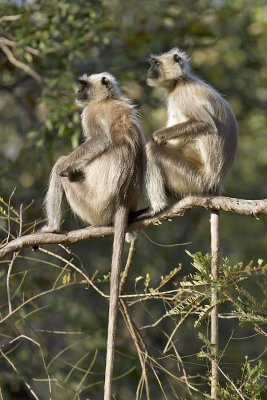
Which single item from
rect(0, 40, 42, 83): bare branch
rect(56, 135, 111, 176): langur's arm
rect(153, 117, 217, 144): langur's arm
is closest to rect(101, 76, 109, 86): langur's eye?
rect(56, 135, 111, 176): langur's arm

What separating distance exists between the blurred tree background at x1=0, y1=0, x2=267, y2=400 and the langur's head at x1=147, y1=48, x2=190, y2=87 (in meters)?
0.64

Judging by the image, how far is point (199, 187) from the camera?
481 cm

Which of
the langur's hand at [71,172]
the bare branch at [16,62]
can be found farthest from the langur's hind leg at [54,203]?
the bare branch at [16,62]

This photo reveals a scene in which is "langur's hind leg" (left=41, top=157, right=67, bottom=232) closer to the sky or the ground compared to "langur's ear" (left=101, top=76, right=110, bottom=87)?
closer to the ground

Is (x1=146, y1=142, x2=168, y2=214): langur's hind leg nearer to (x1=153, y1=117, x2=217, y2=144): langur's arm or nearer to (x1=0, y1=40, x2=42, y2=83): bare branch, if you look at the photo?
(x1=153, y1=117, x2=217, y2=144): langur's arm

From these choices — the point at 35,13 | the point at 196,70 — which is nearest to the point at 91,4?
the point at 35,13

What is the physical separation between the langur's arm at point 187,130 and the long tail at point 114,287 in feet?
1.47

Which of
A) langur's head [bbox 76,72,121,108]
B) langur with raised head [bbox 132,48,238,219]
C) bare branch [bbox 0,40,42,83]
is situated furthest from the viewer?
bare branch [bbox 0,40,42,83]

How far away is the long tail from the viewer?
3.53 meters

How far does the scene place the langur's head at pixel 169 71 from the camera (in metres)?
5.20

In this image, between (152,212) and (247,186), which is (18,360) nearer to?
(152,212)

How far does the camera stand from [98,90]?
16.6 feet

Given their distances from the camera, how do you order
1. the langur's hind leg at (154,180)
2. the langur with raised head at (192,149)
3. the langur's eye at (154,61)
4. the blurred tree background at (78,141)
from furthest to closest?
the blurred tree background at (78,141) < the langur's eye at (154,61) < the langur with raised head at (192,149) < the langur's hind leg at (154,180)

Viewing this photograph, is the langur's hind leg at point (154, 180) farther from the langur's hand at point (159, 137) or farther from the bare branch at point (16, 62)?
the bare branch at point (16, 62)
